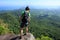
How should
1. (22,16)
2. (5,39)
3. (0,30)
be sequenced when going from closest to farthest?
(22,16) < (5,39) < (0,30)

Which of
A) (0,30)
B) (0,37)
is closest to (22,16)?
(0,37)

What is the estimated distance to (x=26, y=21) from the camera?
12.2 metres

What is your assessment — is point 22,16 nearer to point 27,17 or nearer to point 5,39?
point 27,17

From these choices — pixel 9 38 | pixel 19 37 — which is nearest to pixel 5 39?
pixel 9 38

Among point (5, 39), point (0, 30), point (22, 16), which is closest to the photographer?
point (22, 16)

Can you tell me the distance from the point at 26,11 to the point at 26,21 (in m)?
0.71

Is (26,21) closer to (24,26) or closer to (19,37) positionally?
(24,26)

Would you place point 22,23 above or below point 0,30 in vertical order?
above

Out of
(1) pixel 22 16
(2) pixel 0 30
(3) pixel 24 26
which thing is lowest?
(2) pixel 0 30

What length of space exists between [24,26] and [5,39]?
1.75 m

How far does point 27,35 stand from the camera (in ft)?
42.5

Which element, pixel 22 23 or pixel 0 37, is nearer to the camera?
pixel 22 23

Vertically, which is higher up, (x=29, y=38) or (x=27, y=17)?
(x=27, y=17)

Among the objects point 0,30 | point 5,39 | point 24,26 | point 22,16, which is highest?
point 22,16
